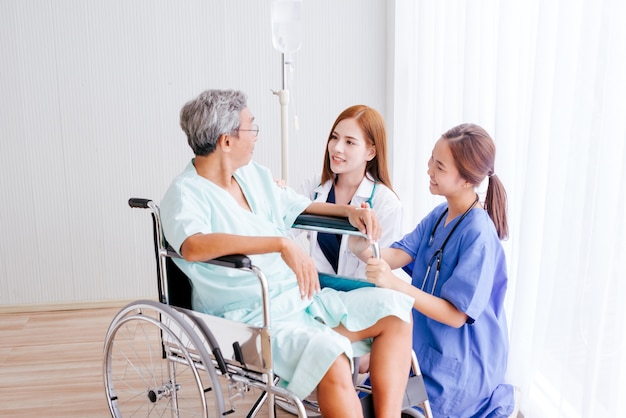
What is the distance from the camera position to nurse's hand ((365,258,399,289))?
166 cm

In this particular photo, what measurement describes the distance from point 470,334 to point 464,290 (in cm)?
18

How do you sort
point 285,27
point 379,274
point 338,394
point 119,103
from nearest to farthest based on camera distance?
point 338,394 < point 379,274 < point 285,27 < point 119,103

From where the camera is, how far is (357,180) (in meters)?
2.32

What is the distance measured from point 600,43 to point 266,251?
3.28 feet

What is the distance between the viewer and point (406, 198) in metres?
3.13

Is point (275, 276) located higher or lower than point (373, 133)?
lower

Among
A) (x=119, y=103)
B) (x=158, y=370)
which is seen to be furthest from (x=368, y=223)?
(x=119, y=103)

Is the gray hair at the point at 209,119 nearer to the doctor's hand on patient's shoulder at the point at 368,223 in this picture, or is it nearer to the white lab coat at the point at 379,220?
the doctor's hand on patient's shoulder at the point at 368,223

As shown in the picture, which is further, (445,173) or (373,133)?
(373,133)

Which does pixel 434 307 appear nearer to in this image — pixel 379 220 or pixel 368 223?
pixel 368 223

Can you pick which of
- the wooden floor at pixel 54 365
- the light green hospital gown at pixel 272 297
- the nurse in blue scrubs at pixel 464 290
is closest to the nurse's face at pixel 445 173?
the nurse in blue scrubs at pixel 464 290

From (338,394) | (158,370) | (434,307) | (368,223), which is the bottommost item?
(158,370)

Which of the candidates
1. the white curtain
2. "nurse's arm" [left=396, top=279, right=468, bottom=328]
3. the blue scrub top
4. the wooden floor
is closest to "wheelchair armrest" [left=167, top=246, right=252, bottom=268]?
"nurse's arm" [left=396, top=279, right=468, bottom=328]

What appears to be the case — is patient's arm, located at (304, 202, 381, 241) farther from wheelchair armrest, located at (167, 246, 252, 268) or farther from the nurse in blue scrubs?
wheelchair armrest, located at (167, 246, 252, 268)
